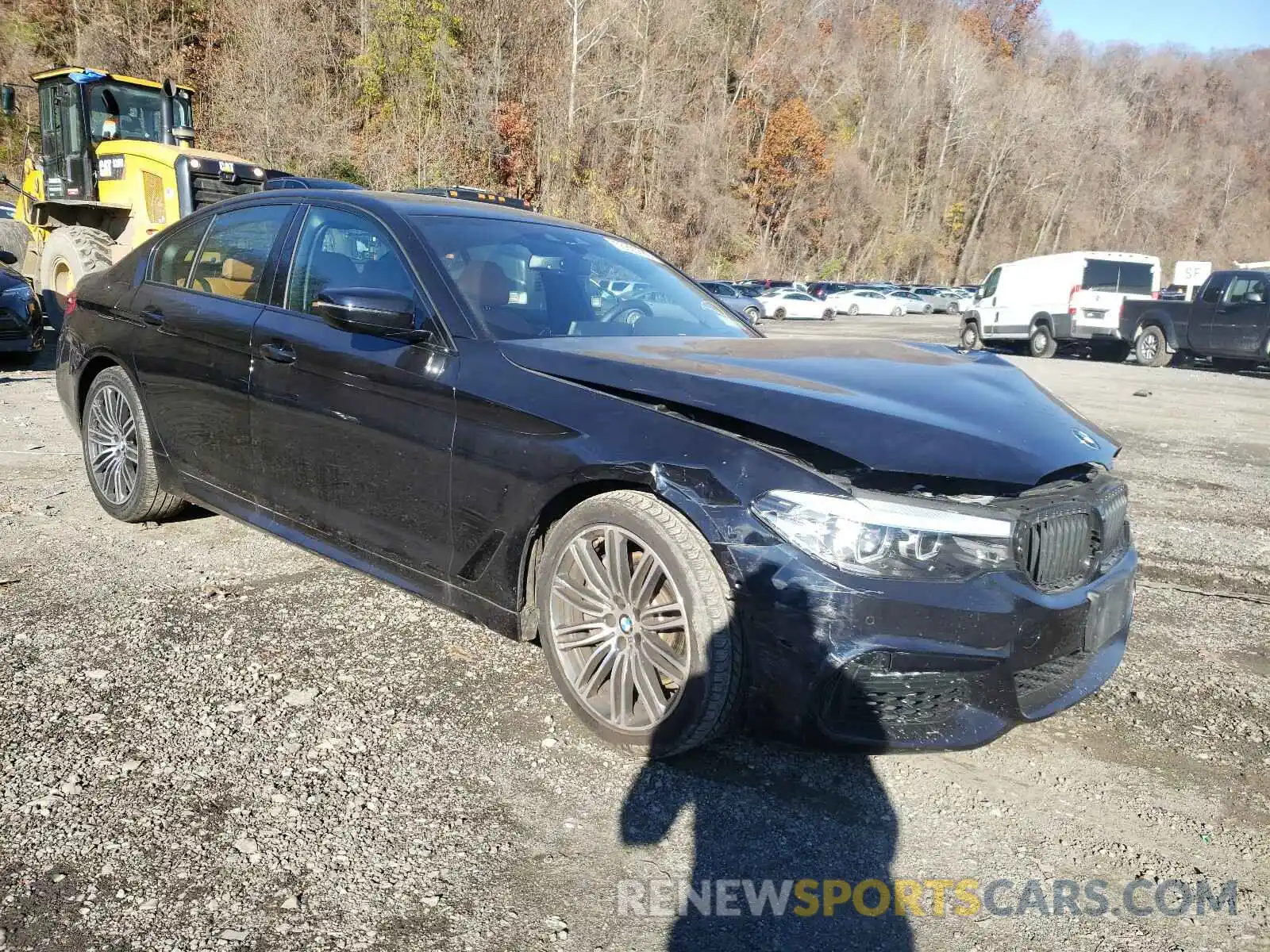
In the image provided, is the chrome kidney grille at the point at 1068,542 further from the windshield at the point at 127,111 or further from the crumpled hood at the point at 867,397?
the windshield at the point at 127,111

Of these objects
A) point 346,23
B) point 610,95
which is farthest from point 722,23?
point 346,23

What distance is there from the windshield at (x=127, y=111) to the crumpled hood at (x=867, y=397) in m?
11.6

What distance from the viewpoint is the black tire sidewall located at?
4527 millimetres

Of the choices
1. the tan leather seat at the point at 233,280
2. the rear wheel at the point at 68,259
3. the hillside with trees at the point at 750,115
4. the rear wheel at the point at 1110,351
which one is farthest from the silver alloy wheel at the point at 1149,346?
the hillside with trees at the point at 750,115

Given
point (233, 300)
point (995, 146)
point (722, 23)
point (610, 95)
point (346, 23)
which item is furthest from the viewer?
point (995, 146)

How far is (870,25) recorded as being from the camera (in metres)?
73.4

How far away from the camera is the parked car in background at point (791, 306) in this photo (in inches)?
1526

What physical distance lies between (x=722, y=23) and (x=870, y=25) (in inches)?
1070

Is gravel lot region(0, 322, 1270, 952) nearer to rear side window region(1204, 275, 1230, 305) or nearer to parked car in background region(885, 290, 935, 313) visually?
rear side window region(1204, 275, 1230, 305)

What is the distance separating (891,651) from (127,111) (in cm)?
1335

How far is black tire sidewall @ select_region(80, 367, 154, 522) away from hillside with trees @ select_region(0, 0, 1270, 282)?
26884 mm

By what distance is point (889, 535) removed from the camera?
8.07 feet

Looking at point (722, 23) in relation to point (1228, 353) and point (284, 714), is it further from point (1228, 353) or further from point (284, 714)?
point (284, 714)

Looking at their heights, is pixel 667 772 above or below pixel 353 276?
below
